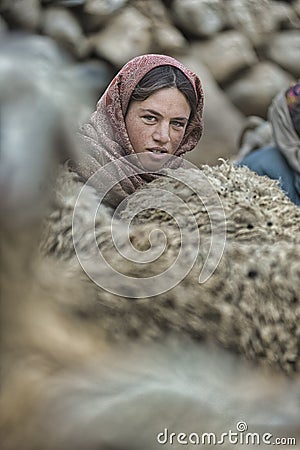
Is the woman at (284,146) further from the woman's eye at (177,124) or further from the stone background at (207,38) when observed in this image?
the woman's eye at (177,124)

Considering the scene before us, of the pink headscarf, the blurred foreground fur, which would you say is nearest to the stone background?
the pink headscarf

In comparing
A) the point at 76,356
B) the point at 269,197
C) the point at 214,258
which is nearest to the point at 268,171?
the point at 269,197

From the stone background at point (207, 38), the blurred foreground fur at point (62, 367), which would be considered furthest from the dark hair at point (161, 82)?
the stone background at point (207, 38)

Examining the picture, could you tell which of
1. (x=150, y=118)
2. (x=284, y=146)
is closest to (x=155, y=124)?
(x=150, y=118)

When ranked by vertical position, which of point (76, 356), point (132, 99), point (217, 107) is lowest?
point (76, 356)

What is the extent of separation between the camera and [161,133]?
1.60 feet

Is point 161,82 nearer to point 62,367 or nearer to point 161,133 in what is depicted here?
point 161,133

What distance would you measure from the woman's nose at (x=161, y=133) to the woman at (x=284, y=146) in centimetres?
57

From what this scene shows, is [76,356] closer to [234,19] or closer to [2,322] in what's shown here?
[2,322]

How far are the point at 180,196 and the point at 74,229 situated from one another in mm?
102

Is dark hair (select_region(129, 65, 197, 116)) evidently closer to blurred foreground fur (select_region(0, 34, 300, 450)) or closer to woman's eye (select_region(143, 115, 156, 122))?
woman's eye (select_region(143, 115, 156, 122))

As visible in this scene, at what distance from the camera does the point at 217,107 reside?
5.16 feet

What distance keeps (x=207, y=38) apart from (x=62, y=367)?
56.7 inches

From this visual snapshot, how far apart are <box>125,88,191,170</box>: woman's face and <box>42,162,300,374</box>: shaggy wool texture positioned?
1.0 inches
